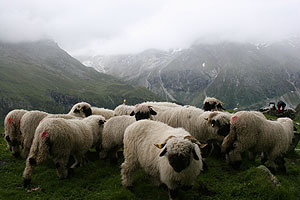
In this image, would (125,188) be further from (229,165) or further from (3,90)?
(3,90)

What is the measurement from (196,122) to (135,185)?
4694mm

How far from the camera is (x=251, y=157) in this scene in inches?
443

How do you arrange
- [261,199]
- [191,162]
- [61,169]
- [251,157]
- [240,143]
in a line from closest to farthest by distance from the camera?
[191,162] → [261,199] → [61,169] → [240,143] → [251,157]

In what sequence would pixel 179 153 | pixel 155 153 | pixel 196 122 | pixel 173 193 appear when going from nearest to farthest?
pixel 179 153 → pixel 173 193 → pixel 155 153 → pixel 196 122

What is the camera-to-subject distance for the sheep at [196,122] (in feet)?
35.2

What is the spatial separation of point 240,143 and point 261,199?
2.85 metres

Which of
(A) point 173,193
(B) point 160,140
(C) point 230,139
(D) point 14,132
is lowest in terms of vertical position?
(C) point 230,139

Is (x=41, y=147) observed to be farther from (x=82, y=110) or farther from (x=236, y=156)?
(x=236, y=156)

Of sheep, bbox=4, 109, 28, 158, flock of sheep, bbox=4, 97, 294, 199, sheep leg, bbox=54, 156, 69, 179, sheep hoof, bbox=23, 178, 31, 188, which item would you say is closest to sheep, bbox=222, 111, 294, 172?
flock of sheep, bbox=4, 97, 294, 199

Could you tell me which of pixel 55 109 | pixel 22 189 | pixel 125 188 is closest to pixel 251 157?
pixel 125 188

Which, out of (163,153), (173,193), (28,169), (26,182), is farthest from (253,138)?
(26,182)

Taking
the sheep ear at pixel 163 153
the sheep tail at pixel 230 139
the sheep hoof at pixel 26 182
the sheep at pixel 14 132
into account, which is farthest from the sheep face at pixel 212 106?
the sheep at pixel 14 132

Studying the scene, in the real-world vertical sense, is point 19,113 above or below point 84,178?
above

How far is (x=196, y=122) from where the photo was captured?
11312 millimetres
